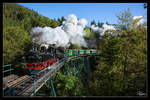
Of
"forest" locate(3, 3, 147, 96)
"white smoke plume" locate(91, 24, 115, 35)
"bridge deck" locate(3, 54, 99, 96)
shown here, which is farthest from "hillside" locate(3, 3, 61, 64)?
"white smoke plume" locate(91, 24, 115, 35)

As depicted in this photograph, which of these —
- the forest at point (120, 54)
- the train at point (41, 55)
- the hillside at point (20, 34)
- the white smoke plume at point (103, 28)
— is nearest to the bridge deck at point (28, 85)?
the train at point (41, 55)

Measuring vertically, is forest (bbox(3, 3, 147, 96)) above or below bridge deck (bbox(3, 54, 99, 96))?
above

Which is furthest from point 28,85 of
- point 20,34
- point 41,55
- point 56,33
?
point 20,34

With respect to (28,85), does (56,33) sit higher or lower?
higher

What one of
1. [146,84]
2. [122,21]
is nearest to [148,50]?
[146,84]

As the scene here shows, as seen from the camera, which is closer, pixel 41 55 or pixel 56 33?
pixel 41 55

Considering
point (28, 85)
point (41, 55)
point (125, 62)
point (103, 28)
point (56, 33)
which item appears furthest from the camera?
point (56, 33)

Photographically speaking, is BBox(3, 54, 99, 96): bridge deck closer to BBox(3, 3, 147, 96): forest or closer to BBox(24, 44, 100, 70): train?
BBox(24, 44, 100, 70): train

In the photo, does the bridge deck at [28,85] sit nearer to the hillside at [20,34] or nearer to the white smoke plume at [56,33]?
the hillside at [20,34]

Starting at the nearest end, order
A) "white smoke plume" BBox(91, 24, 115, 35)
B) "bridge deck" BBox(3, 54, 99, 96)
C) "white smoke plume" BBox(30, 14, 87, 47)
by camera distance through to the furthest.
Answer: "bridge deck" BBox(3, 54, 99, 96), "white smoke plume" BBox(91, 24, 115, 35), "white smoke plume" BBox(30, 14, 87, 47)

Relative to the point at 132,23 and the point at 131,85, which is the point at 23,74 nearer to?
the point at 131,85

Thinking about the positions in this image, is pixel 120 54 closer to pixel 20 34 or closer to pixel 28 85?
pixel 28 85

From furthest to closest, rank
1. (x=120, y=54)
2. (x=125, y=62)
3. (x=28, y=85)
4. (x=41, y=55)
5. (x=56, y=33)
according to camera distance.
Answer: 1. (x=56, y=33)
2. (x=41, y=55)
3. (x=120, y=54)
4. (x=125, y=62)
5. (x=28, y=85)

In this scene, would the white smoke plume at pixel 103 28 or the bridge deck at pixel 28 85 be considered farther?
the white smoke plume at pixel 103 28
